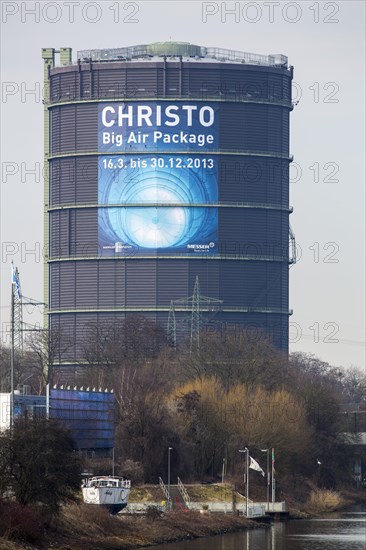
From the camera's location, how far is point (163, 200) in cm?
17412

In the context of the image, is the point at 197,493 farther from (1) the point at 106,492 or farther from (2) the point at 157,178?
(2) the point at 157,178

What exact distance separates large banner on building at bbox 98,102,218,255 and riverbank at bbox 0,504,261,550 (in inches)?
2895

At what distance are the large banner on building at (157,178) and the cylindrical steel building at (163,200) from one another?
9 centimetres

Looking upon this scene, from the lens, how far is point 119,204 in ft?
569

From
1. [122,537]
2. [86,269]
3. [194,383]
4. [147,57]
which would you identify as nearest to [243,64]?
[147,57]

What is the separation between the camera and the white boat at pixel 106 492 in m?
92.2

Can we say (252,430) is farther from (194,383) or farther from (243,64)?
(243,64)

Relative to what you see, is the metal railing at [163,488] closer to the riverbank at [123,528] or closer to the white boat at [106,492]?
the riverbank at [123,528]

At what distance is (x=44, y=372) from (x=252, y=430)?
37517mm

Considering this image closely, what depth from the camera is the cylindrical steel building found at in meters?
172

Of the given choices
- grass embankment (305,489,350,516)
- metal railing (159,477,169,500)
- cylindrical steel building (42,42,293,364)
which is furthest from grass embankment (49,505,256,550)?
cylindrical steel building (42,42,293,364)

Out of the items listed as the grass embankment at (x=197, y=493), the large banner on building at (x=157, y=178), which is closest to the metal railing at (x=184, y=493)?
the grass embankment at (x=197, y=493)

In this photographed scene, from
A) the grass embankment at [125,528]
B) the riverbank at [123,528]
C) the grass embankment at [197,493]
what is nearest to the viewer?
the riverbank at [123,528]

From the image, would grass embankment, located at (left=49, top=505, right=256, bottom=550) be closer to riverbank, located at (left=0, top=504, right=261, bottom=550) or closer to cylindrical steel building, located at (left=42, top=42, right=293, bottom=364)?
riverbank, located at (left=0, top=504, right=261, bottom=550)
